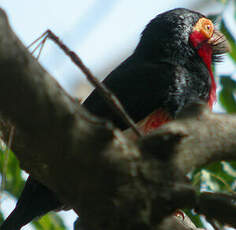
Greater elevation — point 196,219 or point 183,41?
point 183,41

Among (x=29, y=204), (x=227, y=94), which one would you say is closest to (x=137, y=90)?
(x=227, y=94)

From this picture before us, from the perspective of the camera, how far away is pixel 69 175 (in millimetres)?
1743

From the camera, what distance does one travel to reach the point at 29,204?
3.29m

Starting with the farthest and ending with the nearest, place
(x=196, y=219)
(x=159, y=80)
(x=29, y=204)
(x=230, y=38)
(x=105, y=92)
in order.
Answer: (x=230, y=38)
(x=159, y=80)
(x=196, y=219)
(x=29, y=204)
(x=105, y=92)

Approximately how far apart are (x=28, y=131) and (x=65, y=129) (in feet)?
0.44

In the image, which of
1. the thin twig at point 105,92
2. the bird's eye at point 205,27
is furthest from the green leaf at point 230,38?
the thin twig at point 105,92

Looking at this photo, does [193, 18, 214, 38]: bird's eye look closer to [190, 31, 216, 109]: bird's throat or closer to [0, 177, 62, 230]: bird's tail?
[190, 31, 216, 109]: bird's throat

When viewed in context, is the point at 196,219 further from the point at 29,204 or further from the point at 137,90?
the point at 29,204

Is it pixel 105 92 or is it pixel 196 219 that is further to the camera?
pixel 196 219

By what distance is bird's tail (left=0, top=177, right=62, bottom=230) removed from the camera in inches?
128

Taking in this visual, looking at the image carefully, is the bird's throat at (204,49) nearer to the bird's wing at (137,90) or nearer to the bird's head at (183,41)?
the bird's head at (183,41)

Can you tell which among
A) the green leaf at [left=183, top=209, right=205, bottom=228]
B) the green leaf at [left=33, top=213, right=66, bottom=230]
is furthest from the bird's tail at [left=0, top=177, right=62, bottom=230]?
the green leaf at [left=183, top=209, right=205, bottom=228]

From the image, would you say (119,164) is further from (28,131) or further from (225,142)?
(225,142)

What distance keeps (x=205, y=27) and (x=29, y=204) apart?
97.0 inches
